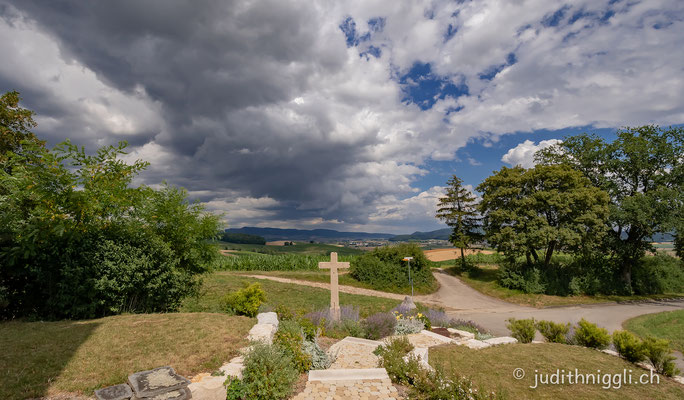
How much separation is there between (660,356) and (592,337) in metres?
1.45

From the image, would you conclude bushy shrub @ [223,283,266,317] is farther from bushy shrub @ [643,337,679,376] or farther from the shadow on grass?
bushy shrub @ [643,337,679,376]

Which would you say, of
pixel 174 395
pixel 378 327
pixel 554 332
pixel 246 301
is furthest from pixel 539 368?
pixel 246 301

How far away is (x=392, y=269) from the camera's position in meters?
24.8

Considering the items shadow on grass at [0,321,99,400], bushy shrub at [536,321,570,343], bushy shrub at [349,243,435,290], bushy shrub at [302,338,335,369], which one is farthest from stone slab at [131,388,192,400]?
bushy shrub at [349,243,435,290]

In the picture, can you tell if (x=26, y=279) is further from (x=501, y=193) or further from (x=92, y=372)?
(x=501, y=193)

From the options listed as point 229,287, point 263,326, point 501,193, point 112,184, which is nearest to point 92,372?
point 263,326

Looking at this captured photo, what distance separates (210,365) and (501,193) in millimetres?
23466

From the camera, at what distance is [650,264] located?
24938 millimetres

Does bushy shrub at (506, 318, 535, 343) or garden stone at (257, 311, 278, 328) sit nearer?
bushy shrub at (506, 318, 535, 343)

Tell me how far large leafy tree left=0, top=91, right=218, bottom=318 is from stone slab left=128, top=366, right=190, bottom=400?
14.4ft

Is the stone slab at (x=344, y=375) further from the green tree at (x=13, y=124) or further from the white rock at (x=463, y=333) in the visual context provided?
the green tree at (x=13, y=124)

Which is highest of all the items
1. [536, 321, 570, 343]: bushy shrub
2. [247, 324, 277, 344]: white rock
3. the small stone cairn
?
the small stone cairn

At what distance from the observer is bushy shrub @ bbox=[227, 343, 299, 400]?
4.70 metres

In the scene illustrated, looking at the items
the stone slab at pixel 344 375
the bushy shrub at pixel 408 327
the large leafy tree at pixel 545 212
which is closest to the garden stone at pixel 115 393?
the stone slab at pixel 344 375
